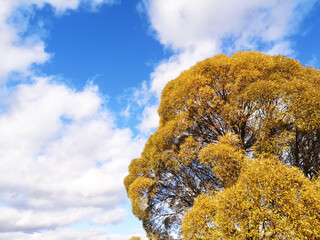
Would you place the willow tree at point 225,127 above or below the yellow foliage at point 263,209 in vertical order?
above

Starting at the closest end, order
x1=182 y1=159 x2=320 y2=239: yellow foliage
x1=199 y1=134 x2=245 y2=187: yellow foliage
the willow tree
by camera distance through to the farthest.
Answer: x1=182 y1=159 x2=320 y2=239: yellow foliage → x1=199 y1=134 x2=245 y2=187: yellow foliage → the willow tree

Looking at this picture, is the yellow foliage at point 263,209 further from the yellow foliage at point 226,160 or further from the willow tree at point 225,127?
the willow tree at point 225,127

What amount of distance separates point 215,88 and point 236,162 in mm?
5336

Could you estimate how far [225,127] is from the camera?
14008mm

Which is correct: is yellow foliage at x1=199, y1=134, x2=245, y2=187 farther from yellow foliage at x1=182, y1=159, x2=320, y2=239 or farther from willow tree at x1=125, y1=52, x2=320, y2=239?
yellow foliage at x1=182, y1=159, x2=320, y2=239

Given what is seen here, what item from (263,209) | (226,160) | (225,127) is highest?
(225,127)

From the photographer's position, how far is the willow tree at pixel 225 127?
11617 millimetres

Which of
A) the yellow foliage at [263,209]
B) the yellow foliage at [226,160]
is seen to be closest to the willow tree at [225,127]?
the yellow foliage at [226,160]

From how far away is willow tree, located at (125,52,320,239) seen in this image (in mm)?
11617

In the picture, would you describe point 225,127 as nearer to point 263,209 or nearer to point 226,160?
point 226,160

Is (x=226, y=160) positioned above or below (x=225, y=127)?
→ below

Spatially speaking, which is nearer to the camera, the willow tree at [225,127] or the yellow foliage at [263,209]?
the yellow foliage at [263,209]

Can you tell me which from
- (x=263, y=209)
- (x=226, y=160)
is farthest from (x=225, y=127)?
(x=263, y=209)

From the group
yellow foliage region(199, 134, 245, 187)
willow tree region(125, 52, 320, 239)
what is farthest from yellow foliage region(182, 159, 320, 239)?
willow tree region(125, 52, 320, 239)
